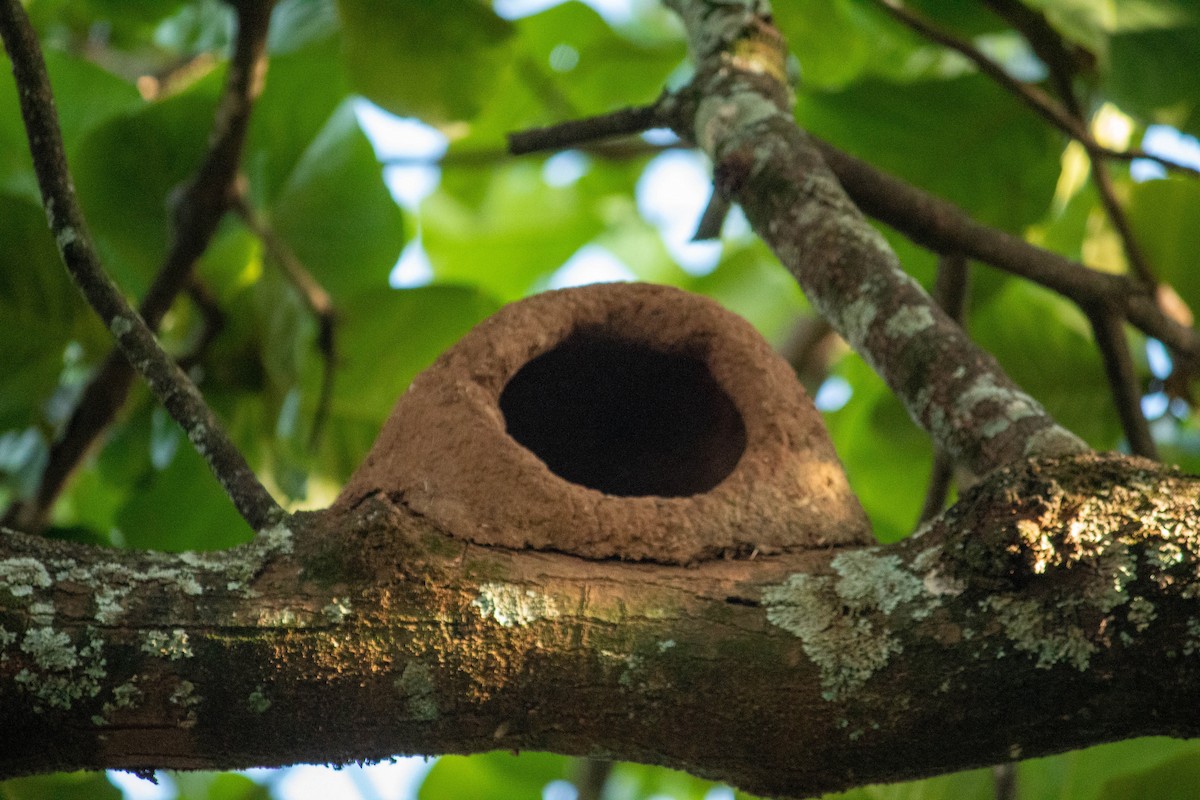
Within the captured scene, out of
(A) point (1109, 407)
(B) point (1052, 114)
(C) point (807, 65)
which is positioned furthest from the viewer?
(C) point (807, 65)

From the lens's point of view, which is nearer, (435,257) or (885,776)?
Answer: (885,776)

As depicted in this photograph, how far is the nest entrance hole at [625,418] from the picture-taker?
2871 mm

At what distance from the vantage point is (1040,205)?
411 centimetres

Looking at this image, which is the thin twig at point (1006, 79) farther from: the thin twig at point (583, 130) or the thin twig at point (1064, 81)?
the thin twig at point (583, 130)

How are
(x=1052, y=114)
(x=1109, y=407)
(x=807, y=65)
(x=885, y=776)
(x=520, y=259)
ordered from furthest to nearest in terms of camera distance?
1. (x=520, y=259)
2. (x=807, y=65)
3. (x=1109, y=407)
4. (x=1052, y=114)
5. (x=885, y=776)

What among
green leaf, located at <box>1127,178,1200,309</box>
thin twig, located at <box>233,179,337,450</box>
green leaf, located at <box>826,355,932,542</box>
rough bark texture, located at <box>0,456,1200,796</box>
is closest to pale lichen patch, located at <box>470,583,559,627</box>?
rough bark texture, located at <box>0,456,1200,796</box>

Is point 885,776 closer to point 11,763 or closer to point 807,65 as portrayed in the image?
point 11,763

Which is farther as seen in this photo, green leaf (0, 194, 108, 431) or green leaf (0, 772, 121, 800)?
green leaf (0, 194, 108, 431)

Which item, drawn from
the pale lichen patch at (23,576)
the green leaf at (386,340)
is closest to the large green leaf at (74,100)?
the green leaf at (386,340)

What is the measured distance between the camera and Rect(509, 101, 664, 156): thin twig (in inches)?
108

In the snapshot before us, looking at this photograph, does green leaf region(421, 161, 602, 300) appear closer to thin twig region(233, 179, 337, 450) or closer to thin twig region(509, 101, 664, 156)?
thin twig region(233, 179, 337, 450)

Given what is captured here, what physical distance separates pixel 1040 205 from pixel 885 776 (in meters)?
2.81

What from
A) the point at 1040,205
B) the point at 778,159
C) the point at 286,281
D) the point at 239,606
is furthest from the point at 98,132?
the point at 1040,205

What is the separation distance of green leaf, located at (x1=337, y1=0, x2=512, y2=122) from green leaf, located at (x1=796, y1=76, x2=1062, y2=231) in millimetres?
1027
